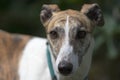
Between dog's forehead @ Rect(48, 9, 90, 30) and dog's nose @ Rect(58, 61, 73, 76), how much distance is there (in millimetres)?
304

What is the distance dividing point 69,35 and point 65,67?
0.24m

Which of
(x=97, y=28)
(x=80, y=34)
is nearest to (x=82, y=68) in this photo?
(x=80, y=34)

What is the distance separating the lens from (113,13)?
641 cm

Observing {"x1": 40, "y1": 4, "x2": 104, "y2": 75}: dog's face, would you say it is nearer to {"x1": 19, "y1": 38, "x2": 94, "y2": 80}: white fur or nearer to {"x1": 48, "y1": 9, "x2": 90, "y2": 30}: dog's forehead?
{"x1": 48, "y1": 9, "x2": 90, "y2": 30}: dog's forehead

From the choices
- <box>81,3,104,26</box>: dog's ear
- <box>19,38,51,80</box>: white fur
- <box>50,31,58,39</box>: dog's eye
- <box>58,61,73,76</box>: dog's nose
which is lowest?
<box>19,38,51,80</box>: white fur

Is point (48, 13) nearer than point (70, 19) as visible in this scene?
No

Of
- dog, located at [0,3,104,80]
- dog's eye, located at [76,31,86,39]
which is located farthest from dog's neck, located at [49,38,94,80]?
dog's eye, located at [76,31,86,39]

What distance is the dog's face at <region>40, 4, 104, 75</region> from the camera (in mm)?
4199

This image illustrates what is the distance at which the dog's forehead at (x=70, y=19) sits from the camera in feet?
14.3

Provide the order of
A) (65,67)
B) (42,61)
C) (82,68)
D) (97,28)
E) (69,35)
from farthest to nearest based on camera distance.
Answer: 1. (97,28)
2. (42,61)
3. (82,68)
4. (69,35)
5. (65,67)

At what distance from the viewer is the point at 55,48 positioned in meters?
4.32

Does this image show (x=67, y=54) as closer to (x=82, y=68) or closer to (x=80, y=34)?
(x=80, y=34)

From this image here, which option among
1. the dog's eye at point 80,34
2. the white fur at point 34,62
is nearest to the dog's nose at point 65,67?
the dog's eye at point 80,34

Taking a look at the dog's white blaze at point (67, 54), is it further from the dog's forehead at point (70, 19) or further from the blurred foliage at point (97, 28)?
the blurred foliage at point (97, 28)
